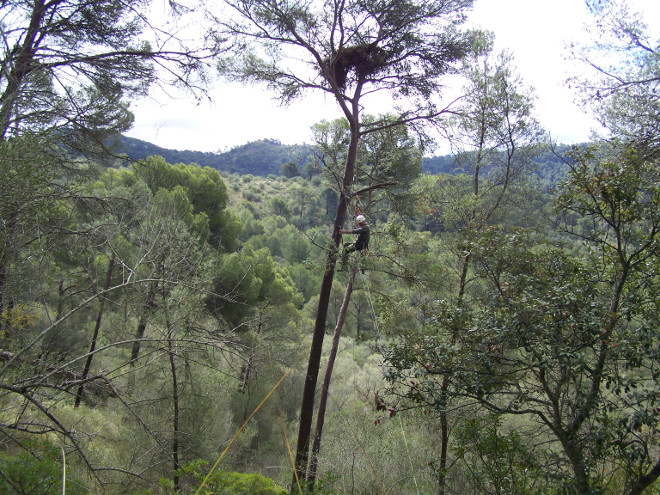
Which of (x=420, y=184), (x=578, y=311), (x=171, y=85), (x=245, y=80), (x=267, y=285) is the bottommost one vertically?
(x=267, y=285)

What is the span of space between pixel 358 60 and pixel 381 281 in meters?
4.96

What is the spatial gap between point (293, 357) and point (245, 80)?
9.09 metres

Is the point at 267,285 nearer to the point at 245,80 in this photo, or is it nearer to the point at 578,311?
the point at 245,80

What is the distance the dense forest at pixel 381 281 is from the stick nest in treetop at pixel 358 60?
0.03 m

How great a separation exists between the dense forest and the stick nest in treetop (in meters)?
0.03

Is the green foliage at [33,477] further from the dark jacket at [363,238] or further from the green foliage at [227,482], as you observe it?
the dark jacket at [363,238]

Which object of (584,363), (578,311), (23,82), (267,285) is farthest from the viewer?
(267,285)

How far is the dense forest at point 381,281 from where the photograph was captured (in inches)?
131

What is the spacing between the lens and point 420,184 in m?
8.40

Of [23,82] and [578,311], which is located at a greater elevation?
[23,82]

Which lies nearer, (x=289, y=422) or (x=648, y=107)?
(x=648, y=107)

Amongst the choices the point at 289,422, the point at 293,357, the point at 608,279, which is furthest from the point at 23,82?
the point at 289,422

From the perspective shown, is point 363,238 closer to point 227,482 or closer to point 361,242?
point 361,242

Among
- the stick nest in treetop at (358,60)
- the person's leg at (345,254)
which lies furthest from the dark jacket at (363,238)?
the stick nest in treetop at (358,60)
